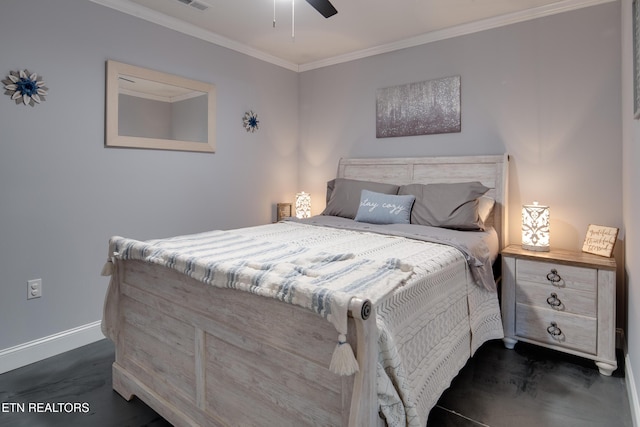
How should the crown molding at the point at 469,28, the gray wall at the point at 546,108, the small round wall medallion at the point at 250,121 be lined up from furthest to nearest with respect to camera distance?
the small round wall medallion at the point at 250,121 < the crown molding at the point at 469,28 < the gray wall at the point at 546,108

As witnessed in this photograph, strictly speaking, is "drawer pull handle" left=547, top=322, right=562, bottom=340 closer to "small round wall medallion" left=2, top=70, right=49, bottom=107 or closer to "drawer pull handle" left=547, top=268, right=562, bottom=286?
"drawer pull handle" left=547, top=268, right=562, bottom=286

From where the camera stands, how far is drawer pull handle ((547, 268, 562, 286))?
2.35m

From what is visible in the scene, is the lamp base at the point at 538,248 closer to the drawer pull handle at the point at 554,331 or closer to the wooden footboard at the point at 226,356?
the drawer pull handle at the point at 554,331

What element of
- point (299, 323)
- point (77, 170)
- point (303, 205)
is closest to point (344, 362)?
point (299, 323)

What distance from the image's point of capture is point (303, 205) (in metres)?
3.94

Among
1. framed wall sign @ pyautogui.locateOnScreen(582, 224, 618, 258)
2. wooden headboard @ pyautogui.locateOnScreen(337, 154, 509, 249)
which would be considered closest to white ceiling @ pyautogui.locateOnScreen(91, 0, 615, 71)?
wooden headboard @ pyautogui.locateOnScreen(337, 154, 509, 249)

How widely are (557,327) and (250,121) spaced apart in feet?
10.0

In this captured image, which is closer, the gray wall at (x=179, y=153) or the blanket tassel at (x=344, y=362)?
the blanket tassel at (x=344, y=362)

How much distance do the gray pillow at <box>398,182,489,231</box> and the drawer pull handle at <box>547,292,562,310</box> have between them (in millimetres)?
602

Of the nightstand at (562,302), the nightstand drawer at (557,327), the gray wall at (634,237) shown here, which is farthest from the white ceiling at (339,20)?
the nightstand drawer at (557,327)

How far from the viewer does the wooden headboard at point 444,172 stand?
2.85m

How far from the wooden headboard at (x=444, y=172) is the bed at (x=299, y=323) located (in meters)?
0.53

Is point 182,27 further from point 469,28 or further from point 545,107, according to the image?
point 545,107

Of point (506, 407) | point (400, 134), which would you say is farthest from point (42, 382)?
point (400, 134)
